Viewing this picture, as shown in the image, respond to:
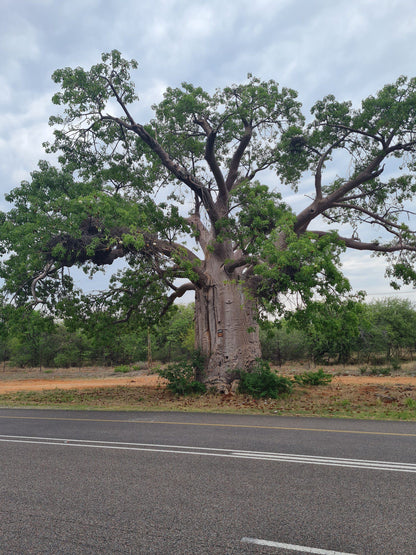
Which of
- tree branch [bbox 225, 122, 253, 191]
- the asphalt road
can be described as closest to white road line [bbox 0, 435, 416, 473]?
the asphalt road

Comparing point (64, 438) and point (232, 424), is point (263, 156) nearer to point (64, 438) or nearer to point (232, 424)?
point (232, 424)

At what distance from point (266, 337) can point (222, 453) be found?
25.0 meters

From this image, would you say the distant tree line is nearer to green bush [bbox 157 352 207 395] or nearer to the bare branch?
the bare branch

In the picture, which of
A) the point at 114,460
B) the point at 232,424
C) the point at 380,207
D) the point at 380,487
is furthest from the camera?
the point at 380,207

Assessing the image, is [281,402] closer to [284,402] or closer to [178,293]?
[284,402]

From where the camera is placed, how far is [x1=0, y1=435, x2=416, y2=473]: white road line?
6196mm

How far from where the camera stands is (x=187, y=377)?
56.2 ft

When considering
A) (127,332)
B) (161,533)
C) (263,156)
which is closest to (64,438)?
(161,533)

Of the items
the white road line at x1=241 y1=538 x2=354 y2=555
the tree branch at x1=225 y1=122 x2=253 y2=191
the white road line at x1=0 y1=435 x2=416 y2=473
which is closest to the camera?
the white road line at x1=241 y1=538 x2=354 y2=555

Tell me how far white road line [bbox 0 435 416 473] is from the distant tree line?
486 cm

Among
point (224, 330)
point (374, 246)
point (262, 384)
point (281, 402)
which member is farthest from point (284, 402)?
point (374, 246)

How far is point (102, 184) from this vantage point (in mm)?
18812

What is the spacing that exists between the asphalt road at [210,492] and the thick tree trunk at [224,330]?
726 cm

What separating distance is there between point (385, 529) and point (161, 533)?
212cm
